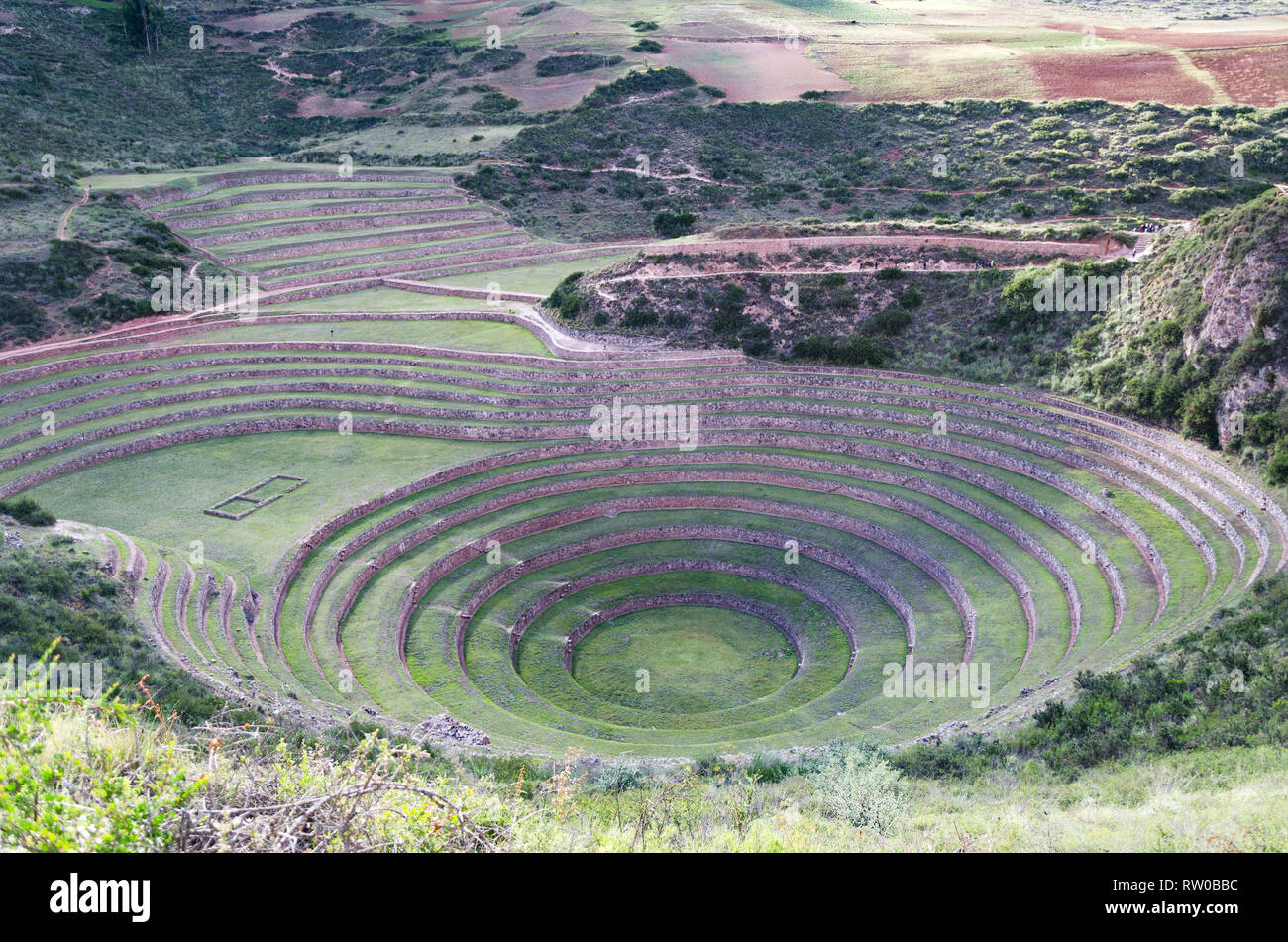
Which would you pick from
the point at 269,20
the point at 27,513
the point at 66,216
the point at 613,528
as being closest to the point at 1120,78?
the point at 613,528

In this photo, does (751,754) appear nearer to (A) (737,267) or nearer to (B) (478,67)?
(A) (737,267)

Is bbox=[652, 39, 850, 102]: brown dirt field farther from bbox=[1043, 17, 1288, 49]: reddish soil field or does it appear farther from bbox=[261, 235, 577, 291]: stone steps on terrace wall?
bbox=[261, 235, 577, 291]: stone steps on terrace wall

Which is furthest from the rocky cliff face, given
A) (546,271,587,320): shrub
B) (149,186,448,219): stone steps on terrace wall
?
(149,186,448,219): stone steps on terrace wall

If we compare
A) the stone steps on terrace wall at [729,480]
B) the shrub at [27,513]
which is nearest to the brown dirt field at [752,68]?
the stone steps on terrace wall at [729,480]

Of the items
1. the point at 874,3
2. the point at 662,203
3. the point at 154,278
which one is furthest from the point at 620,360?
the point at 874,3

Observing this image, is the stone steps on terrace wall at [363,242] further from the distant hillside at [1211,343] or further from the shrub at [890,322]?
the distant hillside at [1211,343]

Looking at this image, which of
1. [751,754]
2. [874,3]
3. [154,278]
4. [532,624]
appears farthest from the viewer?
[874,3]
